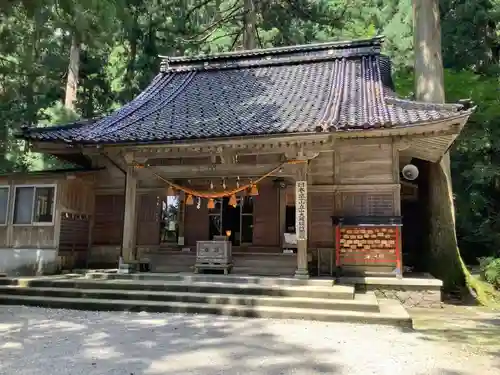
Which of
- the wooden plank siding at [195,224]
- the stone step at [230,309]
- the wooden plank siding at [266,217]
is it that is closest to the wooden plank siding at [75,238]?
the stone step at [230,309]

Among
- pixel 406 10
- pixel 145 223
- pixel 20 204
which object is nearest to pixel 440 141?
pixel 145 223

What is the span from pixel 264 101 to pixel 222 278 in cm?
563

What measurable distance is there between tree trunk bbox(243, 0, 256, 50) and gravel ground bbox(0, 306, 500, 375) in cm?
1520

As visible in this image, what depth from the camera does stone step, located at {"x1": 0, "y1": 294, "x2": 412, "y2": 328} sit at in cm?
729

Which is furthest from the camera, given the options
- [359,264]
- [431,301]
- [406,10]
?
[406,10]

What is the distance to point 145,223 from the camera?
40.1 ft

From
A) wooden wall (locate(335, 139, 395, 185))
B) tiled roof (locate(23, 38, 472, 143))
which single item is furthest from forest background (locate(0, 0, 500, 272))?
wooden wall (locate(335, 139, 395, 185))

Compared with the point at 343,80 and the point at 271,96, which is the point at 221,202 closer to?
the point at 271,96

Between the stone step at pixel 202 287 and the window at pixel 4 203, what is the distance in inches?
110

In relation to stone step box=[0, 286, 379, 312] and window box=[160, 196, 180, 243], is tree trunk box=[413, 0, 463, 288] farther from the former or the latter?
window box=[160, 196, 180, 243]

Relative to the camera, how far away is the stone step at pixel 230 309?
7.29 metres

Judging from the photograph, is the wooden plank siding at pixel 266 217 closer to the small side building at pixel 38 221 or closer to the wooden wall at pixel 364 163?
the wooden wall at pixel 364 163

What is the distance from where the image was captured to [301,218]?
9750 mm

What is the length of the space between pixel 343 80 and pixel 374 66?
1353 mm
